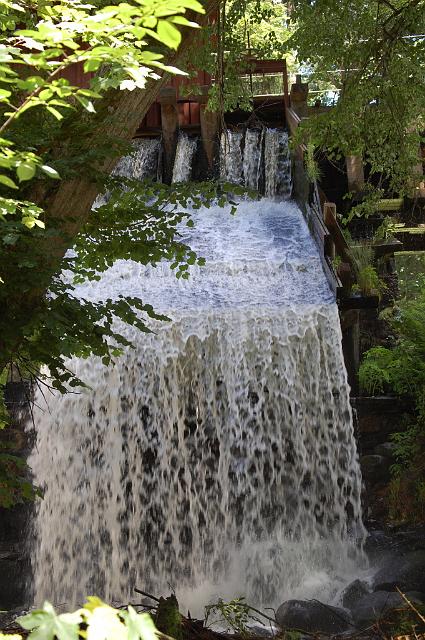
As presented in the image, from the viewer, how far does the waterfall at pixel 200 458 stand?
802cm

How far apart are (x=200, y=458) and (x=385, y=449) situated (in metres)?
2.18

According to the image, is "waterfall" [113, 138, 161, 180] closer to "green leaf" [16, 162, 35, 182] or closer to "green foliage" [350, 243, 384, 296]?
"green foliage" [350, 243, 384, 296]

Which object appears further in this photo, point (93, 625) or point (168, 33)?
point (168, 33)

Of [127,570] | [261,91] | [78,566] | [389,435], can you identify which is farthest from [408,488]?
[261,91]

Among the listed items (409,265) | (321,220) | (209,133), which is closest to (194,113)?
(209,133)

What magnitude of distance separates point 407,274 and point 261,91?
5472 mm

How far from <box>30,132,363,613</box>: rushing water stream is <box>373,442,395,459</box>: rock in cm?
35

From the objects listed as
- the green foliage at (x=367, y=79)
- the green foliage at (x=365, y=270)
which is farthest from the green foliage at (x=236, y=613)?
the green foliage at (x=365, y=270)

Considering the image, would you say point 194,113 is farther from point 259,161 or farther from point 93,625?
point 93,625

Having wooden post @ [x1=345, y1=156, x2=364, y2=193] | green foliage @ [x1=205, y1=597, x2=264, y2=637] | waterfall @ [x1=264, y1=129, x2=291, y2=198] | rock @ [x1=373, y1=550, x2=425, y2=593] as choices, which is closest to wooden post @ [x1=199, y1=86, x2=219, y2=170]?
waterfall @ [x1=264, y1=129, x2=291, y2=198]

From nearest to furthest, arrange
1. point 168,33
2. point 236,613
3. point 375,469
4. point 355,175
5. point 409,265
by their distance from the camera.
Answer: point 168,33, point 236,613, point 375,469, point 355,175, point 409,265

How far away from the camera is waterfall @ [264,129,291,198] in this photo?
1279 centimetres

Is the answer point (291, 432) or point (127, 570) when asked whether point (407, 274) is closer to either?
point (291, 432)

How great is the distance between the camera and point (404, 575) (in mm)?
6926
